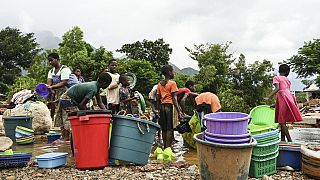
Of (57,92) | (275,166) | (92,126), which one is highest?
(57,92)

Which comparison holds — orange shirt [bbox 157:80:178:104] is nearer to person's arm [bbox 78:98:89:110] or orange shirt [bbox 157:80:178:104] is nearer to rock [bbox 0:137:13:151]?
person's arm [bbox 78:98:89:110]

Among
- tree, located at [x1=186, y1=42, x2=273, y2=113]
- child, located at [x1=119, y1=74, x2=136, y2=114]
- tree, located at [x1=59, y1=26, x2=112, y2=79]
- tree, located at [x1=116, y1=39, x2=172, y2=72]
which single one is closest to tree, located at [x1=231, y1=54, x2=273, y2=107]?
tree, located at [x1=186, y1=42, x2=273, y2=113]

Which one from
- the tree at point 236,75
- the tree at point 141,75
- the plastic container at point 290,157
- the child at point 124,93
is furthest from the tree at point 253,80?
the plastic container at point 290,157

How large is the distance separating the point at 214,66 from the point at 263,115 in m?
20.0

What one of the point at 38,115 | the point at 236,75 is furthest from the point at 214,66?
the point at 38,115

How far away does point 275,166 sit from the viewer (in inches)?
177

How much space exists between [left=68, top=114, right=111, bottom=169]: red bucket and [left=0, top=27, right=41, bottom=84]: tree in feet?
117

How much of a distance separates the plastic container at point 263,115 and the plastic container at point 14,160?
135 inches

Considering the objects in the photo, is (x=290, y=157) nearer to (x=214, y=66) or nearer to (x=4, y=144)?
(x=4, y=144)

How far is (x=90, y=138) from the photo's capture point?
4449mm

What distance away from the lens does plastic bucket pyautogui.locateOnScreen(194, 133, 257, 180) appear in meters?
3.58

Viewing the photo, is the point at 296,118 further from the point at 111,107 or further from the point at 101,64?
the point at 101,64

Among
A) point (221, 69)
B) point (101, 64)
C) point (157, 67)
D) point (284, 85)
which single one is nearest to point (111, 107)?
point (284, 85)

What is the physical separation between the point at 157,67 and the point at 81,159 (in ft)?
90.4
